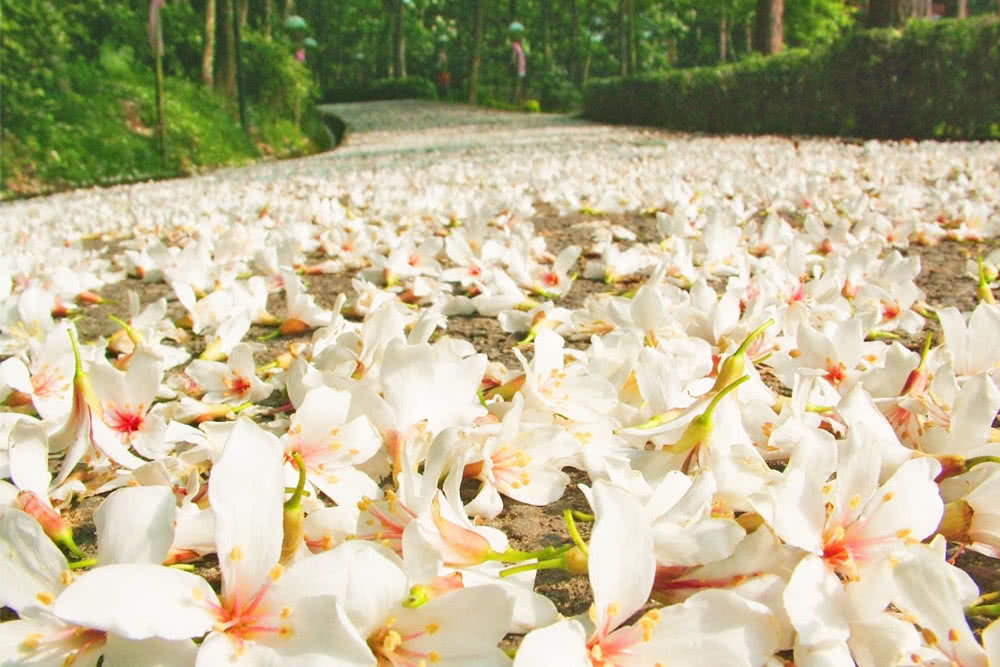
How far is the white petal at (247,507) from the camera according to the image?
73 cm

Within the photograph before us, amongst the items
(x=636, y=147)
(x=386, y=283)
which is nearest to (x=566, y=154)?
(x=636, y=147)

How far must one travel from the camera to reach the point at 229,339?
6.07 ft

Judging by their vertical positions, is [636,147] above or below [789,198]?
above

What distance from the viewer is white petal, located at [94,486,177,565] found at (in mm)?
738

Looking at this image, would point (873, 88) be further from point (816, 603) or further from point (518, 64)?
point (518, 64)

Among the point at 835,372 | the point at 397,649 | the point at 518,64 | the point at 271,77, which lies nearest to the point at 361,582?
the point at 397,649

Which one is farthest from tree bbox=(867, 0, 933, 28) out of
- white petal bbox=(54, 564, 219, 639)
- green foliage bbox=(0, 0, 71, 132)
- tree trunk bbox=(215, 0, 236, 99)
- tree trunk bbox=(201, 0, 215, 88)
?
white petal bbox=(54, 564, 219, 639)

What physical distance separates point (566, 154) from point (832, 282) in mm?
7681

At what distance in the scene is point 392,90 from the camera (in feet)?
131

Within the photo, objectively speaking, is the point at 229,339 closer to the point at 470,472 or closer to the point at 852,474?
the point at 470,472

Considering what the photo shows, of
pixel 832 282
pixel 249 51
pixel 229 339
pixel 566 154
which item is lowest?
pixel 229 339

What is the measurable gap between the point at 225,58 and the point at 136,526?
15660mm

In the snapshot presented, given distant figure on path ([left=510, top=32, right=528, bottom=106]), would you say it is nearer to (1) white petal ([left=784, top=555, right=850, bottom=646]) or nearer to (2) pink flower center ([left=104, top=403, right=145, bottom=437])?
(2) pink flower center ([left=104, top=403, right=145, bottom=437])

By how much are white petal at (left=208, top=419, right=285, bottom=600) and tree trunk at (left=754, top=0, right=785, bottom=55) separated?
59.8 ft
